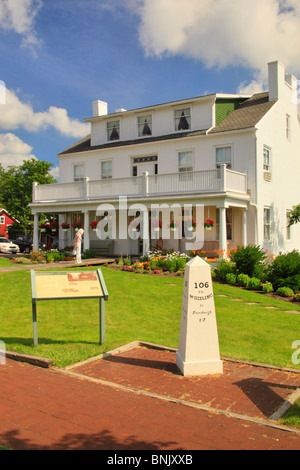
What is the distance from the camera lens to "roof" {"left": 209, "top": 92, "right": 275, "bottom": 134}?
2050 cm

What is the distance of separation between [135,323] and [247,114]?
15990 millimetres

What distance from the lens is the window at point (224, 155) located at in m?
20.9

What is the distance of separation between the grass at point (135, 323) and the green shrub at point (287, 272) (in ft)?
4.78

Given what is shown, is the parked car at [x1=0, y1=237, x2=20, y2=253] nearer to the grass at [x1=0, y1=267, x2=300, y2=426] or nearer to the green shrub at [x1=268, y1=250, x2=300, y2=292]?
the grass at [x1=0, y1=267, x2=300, y2=426]

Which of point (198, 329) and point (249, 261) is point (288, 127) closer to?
point (249, 261)

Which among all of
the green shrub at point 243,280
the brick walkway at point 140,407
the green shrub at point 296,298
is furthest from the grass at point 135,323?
the green shrub at point 243,280

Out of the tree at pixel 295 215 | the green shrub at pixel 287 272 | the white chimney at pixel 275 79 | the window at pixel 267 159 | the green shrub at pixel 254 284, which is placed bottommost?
the green shrub at pixel 254 284

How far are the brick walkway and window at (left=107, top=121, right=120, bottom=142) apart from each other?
21.0 metres

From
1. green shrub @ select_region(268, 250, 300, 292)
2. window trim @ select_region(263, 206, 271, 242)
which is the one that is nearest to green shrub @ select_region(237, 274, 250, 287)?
green shrub @ select_region(268, 250, 300, 292)

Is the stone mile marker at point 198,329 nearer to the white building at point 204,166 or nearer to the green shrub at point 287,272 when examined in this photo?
the green shrub at point 287,272

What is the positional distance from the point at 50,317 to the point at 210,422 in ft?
19.5

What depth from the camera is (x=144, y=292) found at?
1313cm

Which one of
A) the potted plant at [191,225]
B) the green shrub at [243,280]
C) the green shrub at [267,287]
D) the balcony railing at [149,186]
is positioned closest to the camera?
the green shrub at [267,287]

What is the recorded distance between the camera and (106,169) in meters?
25.3
